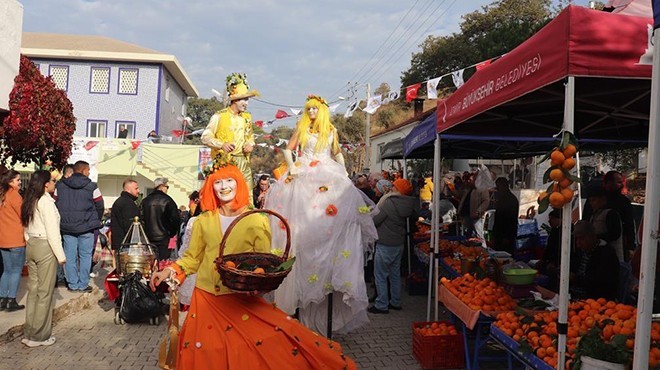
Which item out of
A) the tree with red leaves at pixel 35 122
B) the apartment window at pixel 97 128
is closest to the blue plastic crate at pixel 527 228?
the tree with red leaves at pixel 35 122

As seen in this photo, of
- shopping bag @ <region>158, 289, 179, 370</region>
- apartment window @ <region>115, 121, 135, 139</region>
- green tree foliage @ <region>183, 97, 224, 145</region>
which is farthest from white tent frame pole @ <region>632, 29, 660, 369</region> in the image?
green tree foliage @ <region>183, 97, 224, 145</region>

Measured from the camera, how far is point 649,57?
283 cm

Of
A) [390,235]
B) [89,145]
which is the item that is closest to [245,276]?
[390,235]

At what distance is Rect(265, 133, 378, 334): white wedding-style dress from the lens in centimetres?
559

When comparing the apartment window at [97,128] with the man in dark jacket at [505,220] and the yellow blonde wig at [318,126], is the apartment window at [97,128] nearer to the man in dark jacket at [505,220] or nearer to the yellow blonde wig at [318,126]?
the man in dark jacket at [505,220]

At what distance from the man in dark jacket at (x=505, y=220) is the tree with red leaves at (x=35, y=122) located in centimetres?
815

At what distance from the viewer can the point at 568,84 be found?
10.5 feet

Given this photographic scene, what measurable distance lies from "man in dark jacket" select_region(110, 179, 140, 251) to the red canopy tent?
4855mm

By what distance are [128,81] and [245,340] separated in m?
27.4

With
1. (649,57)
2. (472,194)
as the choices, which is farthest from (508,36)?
(649,57)

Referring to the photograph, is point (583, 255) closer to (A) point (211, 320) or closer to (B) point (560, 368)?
(B) point (560, 368)

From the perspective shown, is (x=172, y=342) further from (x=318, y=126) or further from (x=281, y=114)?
(x=281, y=114)

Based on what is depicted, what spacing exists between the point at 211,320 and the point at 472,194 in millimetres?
9523

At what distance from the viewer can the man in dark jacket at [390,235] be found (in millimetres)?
7602
